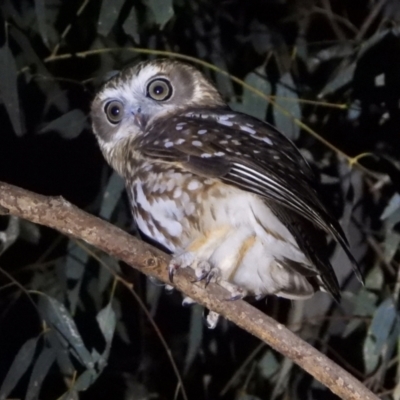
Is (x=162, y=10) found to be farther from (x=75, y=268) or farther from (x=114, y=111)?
(x=75, y=268)

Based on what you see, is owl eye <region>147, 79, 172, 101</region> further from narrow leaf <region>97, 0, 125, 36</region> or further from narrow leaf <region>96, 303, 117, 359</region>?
narrow leaf <region>96, 303, 117, 359</region>

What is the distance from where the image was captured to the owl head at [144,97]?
9.34 ft

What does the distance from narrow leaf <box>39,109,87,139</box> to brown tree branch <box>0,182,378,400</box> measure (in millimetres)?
883

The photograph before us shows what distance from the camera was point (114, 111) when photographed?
292 centimetres

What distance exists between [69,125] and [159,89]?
32 cm

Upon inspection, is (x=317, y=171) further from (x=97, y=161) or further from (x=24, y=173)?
(x=24, y=173)

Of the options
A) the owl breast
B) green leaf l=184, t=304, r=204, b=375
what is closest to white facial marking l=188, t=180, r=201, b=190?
the owl breast

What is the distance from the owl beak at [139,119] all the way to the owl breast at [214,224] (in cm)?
29

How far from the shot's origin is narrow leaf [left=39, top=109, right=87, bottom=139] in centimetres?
296

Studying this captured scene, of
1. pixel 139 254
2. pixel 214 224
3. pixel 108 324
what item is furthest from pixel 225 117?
pixel 108 324

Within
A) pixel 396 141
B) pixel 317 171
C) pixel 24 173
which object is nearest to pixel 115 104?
pixel 24 173

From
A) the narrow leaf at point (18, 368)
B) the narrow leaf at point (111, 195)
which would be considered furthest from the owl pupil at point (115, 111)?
the narrow leaf at point (18, 368)

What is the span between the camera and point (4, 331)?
10.4 ft

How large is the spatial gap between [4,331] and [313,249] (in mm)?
1281
